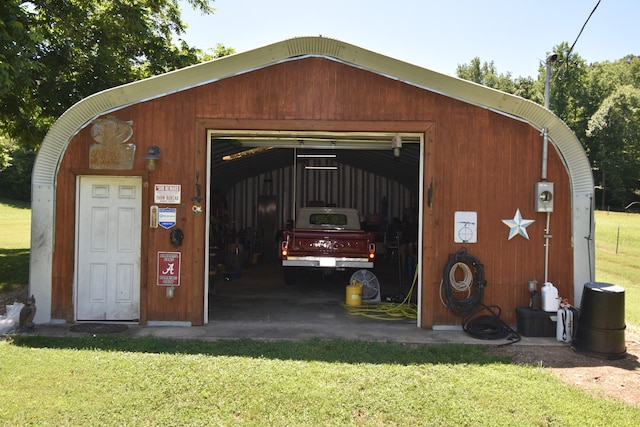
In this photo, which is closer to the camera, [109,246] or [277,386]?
[277,386]

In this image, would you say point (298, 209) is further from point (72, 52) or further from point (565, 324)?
point (565, 324)

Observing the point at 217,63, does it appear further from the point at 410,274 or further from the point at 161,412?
the point at 410,274

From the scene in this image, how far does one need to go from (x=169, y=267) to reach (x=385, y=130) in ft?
12.5

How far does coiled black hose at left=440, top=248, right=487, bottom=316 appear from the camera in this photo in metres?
7.17

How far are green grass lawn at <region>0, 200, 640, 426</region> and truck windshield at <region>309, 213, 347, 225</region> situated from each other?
547 cm

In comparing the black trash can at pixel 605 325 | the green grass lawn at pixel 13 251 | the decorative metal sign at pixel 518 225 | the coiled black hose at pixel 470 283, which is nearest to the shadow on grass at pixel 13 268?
the green grass lawn at pixel 13 251

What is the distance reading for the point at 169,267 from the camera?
7.32m

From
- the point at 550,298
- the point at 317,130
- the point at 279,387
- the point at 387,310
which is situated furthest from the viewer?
the point at 387,310

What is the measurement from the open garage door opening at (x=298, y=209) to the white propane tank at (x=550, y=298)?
1.77m

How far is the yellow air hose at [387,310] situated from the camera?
26.8 feet

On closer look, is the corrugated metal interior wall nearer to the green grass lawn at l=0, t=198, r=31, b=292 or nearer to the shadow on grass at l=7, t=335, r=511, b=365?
the green grass lawn at l=0, t=198, r=31, b=292

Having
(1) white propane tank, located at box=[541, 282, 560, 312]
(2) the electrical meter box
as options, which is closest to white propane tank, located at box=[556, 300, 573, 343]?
(1) white propane tank, located at box=[541, 282, 560, 312]

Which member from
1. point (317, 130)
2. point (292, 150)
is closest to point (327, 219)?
point (292, 150)

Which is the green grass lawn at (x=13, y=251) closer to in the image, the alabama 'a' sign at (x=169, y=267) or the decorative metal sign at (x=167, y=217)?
the alabama 'a' sign at (x=169, y=267)
